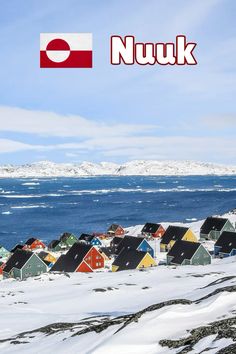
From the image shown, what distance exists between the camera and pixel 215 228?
94.9 m

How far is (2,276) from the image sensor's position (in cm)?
7450

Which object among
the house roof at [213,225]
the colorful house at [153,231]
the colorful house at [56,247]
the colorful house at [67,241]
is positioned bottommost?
the colorful house at [56,247]

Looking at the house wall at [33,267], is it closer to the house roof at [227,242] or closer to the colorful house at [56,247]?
the colorful house at [56,247]

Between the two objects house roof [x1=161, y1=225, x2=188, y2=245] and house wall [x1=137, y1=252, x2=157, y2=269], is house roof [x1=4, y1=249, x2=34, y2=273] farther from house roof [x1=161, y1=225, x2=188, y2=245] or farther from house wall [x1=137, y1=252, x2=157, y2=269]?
house roof [x1=161, y1=225, x2=188, y2=245]

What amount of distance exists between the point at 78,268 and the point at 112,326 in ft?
157

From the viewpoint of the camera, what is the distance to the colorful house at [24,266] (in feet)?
229

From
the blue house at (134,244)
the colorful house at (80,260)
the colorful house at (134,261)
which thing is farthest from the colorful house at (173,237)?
the colorful house at (134,261)

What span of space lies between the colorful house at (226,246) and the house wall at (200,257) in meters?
6.60

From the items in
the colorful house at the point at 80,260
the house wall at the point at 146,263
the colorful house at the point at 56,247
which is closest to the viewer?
the house wall at the point at 146,263

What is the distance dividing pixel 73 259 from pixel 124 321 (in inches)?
1942

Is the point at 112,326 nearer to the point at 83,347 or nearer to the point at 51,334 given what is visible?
the point at 83,347

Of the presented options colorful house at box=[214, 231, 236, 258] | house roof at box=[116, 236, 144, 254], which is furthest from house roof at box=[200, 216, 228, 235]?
house roof at box=[116, 236, 144, 254]

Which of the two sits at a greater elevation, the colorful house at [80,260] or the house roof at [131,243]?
the house roof at [131,243]

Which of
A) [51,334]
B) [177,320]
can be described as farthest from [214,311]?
[51,334]
